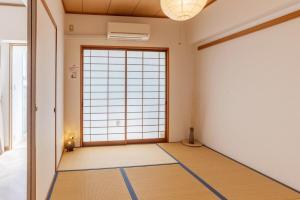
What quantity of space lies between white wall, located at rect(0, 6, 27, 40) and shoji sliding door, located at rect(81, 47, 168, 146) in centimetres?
117

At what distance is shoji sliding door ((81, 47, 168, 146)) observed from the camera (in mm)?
5055

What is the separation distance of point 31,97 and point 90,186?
57.7 inches

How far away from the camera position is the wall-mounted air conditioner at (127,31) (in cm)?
472

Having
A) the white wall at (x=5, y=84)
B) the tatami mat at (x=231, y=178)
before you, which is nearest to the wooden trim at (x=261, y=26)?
the tatami mat at (x=231, y=178)

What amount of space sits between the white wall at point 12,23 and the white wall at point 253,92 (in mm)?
3262

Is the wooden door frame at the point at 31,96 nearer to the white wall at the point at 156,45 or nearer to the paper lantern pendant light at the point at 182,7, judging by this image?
the paper lantern pendant light at the point at 182,7

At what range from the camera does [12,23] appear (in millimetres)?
4367

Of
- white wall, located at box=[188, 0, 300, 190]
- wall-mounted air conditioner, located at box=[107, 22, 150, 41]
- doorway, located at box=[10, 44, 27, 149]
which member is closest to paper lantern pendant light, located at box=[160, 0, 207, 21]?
white wall, located at box=[188, 0, 300, 190]

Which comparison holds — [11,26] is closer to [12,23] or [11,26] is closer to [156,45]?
[12,23]

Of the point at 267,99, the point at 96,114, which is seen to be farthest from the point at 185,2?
the point at 96,114

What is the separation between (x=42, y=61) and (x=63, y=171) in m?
1.75

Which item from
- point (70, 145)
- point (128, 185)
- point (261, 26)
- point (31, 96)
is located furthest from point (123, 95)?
point (31, 96)

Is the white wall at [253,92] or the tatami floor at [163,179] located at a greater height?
the white wall at [253,92]

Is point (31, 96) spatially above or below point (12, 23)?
below
